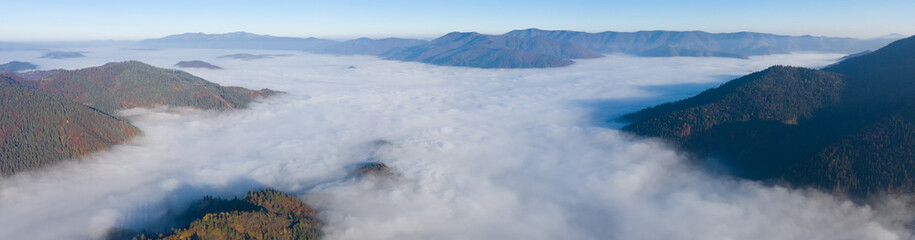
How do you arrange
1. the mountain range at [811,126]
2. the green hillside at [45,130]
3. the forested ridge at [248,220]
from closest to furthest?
the forested ridge at [248,220]
the mountain range at [811,126]
the green hillside at [45,130]

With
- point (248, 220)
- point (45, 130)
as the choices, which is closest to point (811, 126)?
point (248, 220)

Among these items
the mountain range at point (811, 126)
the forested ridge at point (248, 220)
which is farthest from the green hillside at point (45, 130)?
the mountain range at point (811, 126)

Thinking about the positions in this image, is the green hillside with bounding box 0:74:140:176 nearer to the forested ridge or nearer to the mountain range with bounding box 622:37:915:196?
the forested ridge

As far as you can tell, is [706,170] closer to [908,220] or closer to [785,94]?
[908,220]

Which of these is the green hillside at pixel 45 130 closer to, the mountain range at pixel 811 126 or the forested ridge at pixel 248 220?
the forested ridge at pixel 248 220

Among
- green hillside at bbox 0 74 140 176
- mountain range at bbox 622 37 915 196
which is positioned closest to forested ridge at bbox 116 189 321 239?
green hillside at bbox 0 74 140 176

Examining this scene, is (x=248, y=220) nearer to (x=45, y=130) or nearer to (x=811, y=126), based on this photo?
(x=45, y=130)

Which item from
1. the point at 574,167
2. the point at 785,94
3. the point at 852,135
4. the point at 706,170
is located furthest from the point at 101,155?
the point at 785,94

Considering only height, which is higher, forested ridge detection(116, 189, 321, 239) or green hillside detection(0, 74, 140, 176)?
green hillside detection(0, 74, 140, 176)
